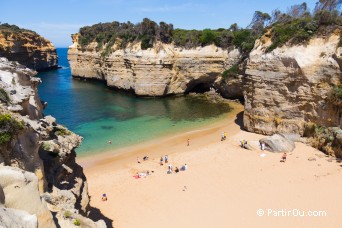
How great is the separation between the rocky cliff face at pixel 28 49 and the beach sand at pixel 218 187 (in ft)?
207

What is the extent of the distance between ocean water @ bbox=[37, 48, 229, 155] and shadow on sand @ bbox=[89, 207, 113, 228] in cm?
1102

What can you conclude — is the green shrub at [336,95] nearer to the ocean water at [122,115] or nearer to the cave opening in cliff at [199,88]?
the ocean water at [122,115]

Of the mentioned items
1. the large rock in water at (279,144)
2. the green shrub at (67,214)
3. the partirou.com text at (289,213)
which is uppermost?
the green shrub at (67,214)

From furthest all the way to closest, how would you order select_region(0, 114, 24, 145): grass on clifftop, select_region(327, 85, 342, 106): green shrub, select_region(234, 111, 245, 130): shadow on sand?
1. select_region(234, 111, 245, 130): shadow on sand
2. select_region(327, 85, 342, 106): green shrub
3. select_region(0, 114, 24, 145): grass on clifftop

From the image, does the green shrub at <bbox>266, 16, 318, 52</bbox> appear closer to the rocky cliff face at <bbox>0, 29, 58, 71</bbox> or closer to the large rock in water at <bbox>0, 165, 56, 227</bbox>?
the large rock in water at <bbox>0, 165, 56, 227</bbox>

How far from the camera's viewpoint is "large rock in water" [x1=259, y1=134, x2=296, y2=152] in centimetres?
2455

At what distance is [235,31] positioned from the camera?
49.2 m

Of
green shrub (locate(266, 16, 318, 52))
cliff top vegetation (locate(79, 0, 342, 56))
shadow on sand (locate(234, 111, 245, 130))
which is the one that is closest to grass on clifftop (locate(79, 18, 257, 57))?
cliff top vegetation (locate(79, 0, 342, 56))

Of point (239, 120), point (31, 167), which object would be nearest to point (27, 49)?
point (239, 120)

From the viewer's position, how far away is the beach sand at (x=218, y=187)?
53.4 feet

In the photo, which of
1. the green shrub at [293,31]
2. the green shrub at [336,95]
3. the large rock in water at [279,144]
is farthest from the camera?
the green shrub at [293,31]

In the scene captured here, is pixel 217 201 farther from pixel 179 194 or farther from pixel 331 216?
pixel 331 216

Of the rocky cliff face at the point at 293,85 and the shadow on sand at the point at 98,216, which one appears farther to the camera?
the rocky cliff face at the point at 293,85

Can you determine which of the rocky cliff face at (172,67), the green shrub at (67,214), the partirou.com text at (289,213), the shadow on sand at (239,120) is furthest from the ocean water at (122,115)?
the green shrub at (67,214)
